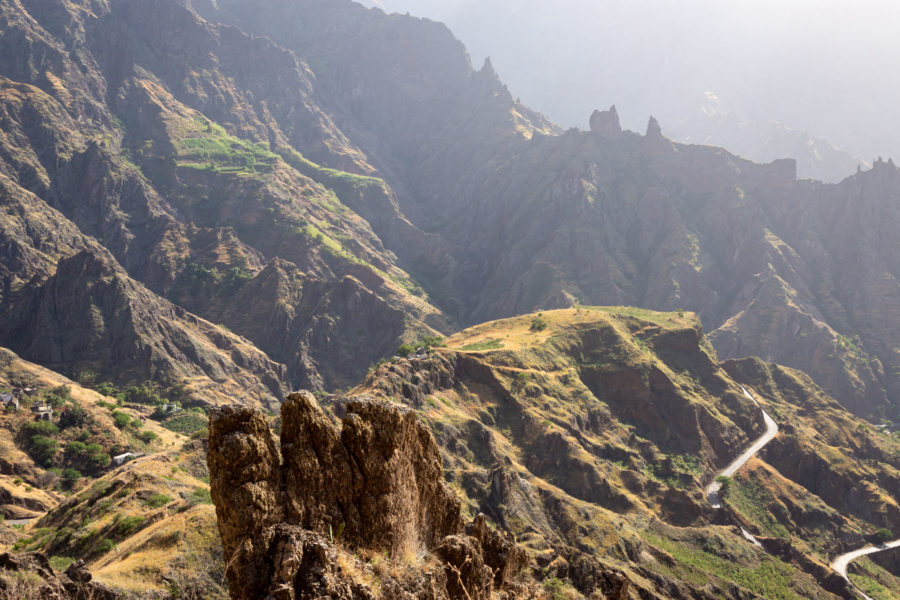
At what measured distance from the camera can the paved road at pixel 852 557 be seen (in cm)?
8207

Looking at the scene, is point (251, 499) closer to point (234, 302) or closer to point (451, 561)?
point (451, 561)

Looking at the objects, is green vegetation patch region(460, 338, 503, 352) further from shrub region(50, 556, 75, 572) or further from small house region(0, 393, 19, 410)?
small house region(0, 393, 19, 410)

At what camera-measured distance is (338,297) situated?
180250 millimetres

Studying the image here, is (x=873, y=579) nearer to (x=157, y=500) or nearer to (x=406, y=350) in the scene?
(x=406, y=350)

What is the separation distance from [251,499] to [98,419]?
92256 millimetres

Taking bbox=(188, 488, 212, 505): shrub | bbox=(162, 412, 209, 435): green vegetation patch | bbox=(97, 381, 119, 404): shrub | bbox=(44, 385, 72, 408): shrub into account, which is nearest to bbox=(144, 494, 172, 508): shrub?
bbox=(188, 488, 212, 505): shrub

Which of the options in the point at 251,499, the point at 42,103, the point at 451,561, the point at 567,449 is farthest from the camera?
the point at 42,103

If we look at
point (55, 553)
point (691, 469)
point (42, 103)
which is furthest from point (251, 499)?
point (42, 103)

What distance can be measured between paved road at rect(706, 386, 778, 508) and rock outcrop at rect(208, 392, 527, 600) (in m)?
77.6

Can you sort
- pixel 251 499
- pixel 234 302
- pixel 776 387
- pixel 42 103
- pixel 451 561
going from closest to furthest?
pixel 251 499 < pixel 451 561 < pixel 776 387 < pixel 234 302 < pixel 42 103

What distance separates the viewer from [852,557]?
86.3 m

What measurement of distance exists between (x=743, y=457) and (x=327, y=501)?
99447mm

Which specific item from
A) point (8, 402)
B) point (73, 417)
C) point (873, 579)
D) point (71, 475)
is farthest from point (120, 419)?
point (873, 579)

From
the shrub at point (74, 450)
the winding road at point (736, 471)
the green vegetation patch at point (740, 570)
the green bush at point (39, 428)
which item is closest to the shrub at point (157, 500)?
the shrub at point (74, 450)
